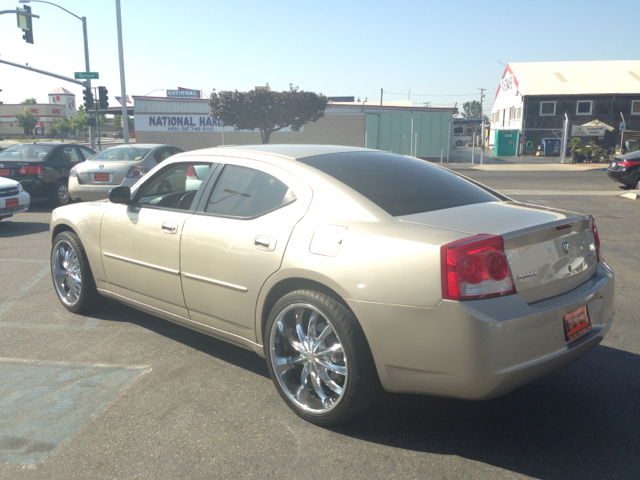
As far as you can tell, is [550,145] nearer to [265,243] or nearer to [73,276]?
[73,276]

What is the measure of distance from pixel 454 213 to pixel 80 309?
11.7 feet

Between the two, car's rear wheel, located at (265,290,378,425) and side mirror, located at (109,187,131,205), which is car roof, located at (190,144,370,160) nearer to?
side mirror, located at (109,187,131,205)

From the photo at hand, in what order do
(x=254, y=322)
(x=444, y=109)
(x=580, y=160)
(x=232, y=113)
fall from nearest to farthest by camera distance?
(x=254, y=322), (x=580, y=160), (x=232, y=113), (x=444, y=109)

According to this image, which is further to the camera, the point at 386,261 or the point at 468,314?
the point at 386,261

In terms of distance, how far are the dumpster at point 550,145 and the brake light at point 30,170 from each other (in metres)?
36.5

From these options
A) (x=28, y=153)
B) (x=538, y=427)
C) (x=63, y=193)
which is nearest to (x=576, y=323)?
(x=538, y=427)

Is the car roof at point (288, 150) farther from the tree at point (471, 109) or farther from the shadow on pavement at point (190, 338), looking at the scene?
the tree at point (471, 109)

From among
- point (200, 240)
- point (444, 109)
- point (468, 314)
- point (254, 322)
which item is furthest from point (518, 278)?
point (444, 109)

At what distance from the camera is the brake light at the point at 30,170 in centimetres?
1258

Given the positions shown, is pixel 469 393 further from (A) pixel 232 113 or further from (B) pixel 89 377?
(A) pixel 232 113

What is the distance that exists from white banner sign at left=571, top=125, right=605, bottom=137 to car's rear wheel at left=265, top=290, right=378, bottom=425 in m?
42.1

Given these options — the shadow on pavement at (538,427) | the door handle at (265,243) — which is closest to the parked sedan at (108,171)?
the door handle at (265,243)

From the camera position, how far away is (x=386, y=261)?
9.03ft

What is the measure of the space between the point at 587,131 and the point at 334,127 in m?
18.3
